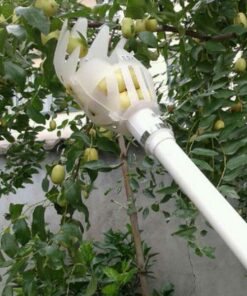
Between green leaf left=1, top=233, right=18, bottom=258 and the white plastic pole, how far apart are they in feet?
1.25

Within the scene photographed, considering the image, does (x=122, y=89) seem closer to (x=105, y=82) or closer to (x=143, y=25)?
(x=105, y=82)

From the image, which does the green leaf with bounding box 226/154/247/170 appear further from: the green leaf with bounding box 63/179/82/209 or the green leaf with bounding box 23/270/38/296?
the green leaf with bounding box 23/270/38/296

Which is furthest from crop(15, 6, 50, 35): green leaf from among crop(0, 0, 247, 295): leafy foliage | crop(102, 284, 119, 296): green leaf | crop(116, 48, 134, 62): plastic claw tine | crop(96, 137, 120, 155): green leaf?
crop(102, 284, 119, 296): green leaf

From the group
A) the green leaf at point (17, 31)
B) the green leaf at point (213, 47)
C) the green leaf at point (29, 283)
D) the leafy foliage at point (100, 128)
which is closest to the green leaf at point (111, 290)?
the leafy foliage at point (100, 128)

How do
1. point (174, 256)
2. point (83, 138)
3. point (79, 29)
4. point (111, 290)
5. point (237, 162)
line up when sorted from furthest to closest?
1. point (174, 256)
2. point (111, 290)
3. point (83, 138)
4. point (237, 162)
5. point (79, 29)

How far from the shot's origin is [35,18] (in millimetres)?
580

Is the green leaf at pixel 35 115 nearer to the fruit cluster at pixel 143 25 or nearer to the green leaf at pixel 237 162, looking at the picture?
the fruit cluster at pixel 143 25

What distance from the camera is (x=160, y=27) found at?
89 centimetres

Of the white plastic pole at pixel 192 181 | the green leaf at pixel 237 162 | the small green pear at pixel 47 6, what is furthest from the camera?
the green leaf at pixel 237 162

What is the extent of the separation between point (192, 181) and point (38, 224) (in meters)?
0.42

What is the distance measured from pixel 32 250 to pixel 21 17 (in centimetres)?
39

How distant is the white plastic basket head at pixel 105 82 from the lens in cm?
50

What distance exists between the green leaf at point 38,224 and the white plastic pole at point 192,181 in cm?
35

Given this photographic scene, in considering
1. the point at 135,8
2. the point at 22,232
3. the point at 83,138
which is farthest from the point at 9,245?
the point at 135,8
